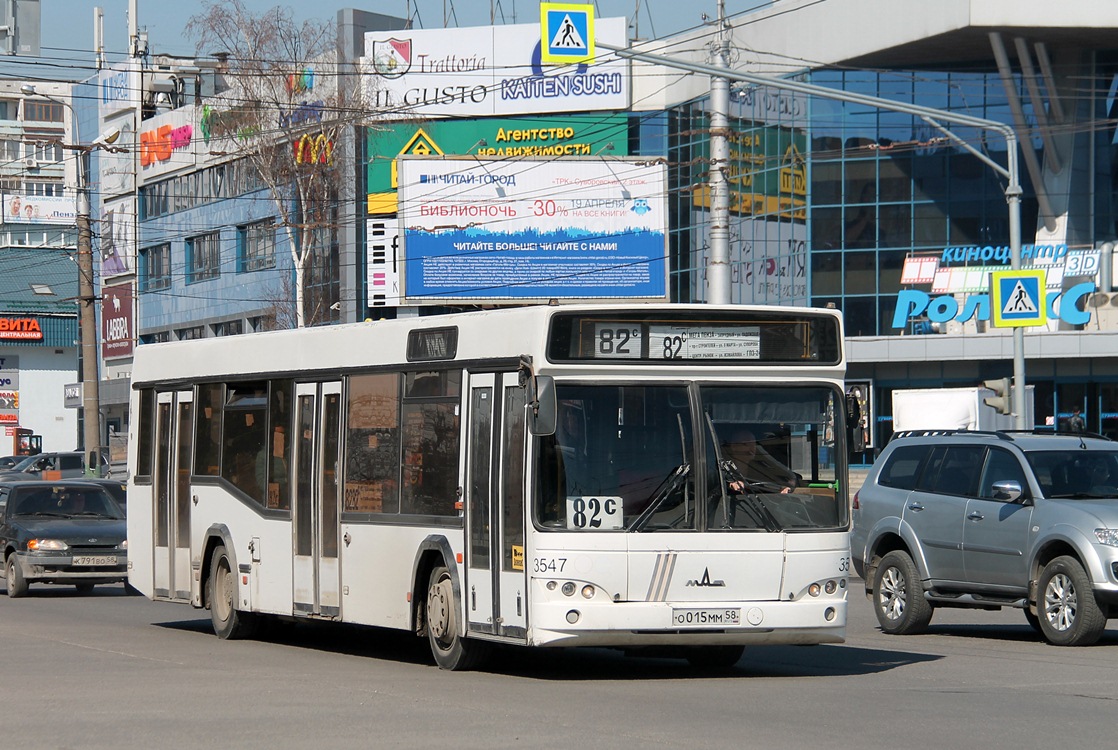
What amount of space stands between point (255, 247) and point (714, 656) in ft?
204

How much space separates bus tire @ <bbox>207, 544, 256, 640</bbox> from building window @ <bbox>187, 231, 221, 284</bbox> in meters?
60.6

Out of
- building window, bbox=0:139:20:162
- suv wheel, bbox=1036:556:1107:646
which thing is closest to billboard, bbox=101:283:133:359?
building window, bbox=0:139:20:162

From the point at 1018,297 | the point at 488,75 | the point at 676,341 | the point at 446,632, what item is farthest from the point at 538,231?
the point at 676,341

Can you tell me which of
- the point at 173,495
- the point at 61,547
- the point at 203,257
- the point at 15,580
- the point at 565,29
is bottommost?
the point at 15,580

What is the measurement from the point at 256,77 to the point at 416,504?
39.3 meters

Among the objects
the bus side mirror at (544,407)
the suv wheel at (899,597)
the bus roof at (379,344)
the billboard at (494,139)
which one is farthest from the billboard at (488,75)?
the bus side mirror at (544,407)

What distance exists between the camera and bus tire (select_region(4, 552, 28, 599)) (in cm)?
2466

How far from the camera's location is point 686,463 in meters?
12.1

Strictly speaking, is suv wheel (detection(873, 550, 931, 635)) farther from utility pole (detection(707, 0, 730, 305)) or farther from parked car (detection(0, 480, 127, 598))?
parked car (detection(0, 480, 127, 598))

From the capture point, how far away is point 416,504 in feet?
44.8

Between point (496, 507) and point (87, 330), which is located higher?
point (87, 330)

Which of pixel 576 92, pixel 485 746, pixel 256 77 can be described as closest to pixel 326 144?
pixel 256 77

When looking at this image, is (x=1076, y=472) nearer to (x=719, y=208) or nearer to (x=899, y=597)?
(x=899, y=597)

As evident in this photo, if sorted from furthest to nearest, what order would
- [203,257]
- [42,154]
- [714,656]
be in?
[42,154] → [203,257] → [714,656]
